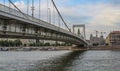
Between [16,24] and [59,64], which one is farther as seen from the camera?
[59,64]

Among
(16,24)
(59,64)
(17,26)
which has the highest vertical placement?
(16,24)

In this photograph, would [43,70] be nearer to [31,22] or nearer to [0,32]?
[31,22]

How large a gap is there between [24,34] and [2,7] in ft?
28.6

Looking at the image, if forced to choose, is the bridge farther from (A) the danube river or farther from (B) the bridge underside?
(A) the danube river

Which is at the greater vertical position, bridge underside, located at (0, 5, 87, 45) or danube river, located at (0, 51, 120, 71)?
bridge underside, located at (0, 5, 87, 45)

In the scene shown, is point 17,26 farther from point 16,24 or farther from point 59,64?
point 59,64

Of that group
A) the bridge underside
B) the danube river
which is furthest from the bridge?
the danube river

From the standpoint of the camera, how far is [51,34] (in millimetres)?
55188

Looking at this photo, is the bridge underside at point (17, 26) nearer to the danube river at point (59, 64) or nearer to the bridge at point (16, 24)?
the bridge at point (16, 24)

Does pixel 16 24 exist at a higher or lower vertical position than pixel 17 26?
higher

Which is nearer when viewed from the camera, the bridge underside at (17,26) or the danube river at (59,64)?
the bridge underside at (17,26)

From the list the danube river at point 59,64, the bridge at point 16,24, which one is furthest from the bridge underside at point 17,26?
the danube river at point 59,64

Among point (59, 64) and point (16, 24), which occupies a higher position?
point (16, 24)

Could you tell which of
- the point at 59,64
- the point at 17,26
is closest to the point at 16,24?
the point at 17,26
